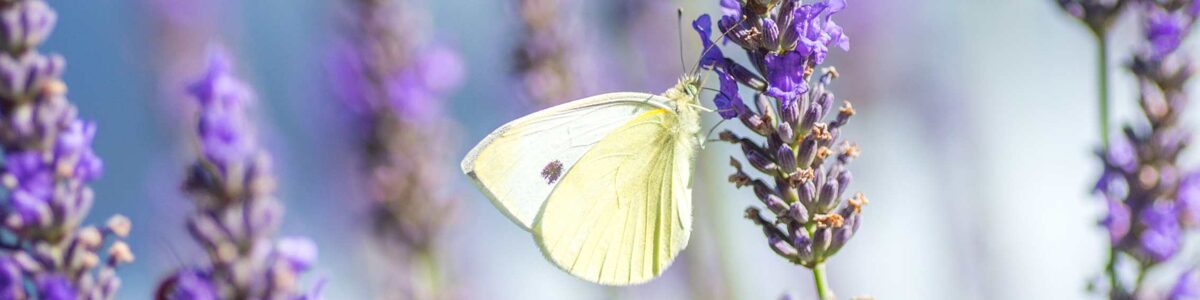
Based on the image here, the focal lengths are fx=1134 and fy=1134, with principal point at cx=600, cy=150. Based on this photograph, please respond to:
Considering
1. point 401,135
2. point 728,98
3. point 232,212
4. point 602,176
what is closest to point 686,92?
point 602,176

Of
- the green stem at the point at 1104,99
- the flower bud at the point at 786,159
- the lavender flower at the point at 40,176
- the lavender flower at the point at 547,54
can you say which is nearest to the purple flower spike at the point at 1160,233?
the green stem at the point at 1104,99

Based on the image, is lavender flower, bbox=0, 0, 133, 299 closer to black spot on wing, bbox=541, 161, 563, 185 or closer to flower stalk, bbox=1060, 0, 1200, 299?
black spot on wing, bbox=541, 161, 563, 185

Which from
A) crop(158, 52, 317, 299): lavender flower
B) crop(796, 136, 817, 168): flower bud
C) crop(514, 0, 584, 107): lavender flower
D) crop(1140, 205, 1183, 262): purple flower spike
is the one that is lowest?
crop(1140, 205, 1183, 262): purple flower spike

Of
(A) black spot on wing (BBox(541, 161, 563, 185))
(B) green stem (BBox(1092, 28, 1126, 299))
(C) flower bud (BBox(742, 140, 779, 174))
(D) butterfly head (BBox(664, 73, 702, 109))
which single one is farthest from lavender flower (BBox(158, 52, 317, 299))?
(B) green stem (BBox(1092, 28, 1126, 299))

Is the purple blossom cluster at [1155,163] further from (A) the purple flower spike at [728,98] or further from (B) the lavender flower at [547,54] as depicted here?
(B) the lavender flower at [547,54]

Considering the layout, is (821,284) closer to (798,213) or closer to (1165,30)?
(798,213)

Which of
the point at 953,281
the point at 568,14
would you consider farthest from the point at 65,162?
the point at 953,281

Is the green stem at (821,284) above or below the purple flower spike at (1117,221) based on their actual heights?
above

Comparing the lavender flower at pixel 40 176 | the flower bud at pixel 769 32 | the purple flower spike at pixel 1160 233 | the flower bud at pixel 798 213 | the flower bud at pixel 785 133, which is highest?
the lavender flower at pixel 40 176
